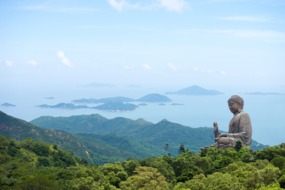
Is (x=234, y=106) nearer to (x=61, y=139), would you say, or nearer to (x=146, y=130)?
(x=61, y=139)

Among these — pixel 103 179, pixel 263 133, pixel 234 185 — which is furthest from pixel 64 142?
pixel 263 133

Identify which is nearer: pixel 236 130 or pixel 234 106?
pixel 236 130

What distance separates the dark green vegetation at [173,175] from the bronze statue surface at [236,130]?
1.13 metres

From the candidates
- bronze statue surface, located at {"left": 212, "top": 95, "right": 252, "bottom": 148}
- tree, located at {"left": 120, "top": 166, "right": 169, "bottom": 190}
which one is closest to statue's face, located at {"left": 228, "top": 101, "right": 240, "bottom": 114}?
bronze statue surface, located at {"left": 212, "top": 95, "right": 252, "bottom": 148}

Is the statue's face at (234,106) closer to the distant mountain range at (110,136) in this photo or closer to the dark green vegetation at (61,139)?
the dark green vegetation at (61,139)

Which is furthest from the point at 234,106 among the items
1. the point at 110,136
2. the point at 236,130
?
the point at 110,136

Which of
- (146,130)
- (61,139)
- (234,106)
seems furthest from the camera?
(146,130)

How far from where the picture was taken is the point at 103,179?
22281 millimetres

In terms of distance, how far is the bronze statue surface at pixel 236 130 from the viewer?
29.8 meters

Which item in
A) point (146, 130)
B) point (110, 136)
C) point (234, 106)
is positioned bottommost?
point (110, 136)

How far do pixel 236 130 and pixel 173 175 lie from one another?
8.09m

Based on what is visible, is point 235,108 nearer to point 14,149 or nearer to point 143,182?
point 143,182

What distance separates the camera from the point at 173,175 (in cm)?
2459

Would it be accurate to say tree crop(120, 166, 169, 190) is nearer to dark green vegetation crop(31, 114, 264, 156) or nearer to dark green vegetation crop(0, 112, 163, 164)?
dark green vegetation crop(0, 112, 163, 164)
